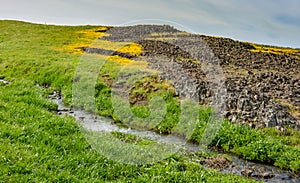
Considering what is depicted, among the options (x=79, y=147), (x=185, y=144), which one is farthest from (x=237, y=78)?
(x=79, y=147)

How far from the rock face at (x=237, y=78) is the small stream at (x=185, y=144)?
2192 millimetres

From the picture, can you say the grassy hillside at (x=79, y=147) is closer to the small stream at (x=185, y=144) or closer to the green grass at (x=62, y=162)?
the green grass at (x=62, y=162)

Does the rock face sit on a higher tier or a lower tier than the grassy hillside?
higher

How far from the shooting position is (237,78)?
58.4ft

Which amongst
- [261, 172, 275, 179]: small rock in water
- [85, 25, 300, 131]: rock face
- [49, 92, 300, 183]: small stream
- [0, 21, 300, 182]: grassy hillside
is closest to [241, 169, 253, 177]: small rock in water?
[49, 92, 300, 183]: small stream

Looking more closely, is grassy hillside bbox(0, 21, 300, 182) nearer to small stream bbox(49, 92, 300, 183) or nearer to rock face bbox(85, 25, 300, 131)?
small stream bbox(49, 92, 300, 183)

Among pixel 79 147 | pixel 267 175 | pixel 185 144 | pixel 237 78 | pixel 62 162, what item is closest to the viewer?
pixel 62 162

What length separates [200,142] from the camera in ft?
39.1

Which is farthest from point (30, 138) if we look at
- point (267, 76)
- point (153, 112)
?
point (267, 76)

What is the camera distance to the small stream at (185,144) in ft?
31.7

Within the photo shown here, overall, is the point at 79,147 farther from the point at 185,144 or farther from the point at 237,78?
the point at 237,78

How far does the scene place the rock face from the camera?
42.4 ft

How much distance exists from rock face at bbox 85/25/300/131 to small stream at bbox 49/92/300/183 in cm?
219

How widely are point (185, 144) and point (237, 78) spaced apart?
285 inches
